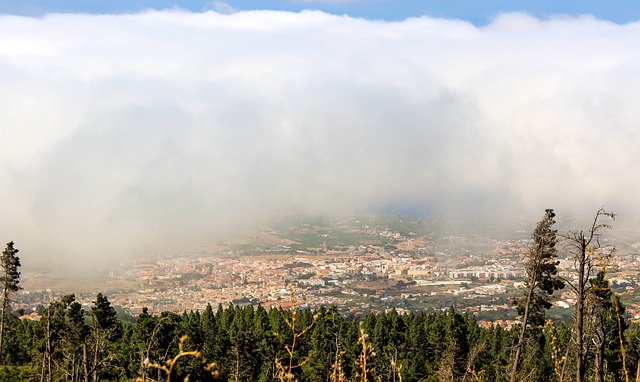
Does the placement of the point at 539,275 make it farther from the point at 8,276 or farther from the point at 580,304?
the point at 8,276

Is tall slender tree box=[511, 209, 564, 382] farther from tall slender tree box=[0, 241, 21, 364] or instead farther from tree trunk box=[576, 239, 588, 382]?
tall slender tree box=[0, 241, 21, 364]

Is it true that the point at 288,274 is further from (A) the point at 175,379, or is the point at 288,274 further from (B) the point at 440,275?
(A) the point at 175,379

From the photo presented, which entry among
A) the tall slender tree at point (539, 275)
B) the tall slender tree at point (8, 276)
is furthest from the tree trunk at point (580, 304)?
the tall slender tree at point (8, 276)

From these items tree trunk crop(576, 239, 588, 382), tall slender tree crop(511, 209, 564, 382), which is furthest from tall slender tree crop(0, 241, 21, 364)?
tree trunk crop(576, 239, 588, 382)

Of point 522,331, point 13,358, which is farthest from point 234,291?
point 522,331

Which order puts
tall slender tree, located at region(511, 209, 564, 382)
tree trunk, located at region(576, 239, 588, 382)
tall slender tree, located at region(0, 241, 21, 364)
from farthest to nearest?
1. tall slender tree, located at region(0, 241, 21, 364)
2. tall slender tree, located at region(511, 209, 564, 382)
3. tree trunk, located at region(576, 239, 588, 382)

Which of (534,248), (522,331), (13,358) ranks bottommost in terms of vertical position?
(13,358)

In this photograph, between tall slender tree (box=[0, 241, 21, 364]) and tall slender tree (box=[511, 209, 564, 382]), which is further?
tall slender tree (box=[0, 241, 21, 364])

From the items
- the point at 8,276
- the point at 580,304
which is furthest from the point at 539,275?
the point at 8,276
